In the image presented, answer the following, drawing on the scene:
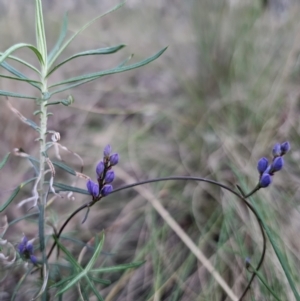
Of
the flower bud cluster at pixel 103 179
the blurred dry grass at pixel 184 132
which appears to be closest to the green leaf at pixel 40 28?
the flower bud cluster at pixel 103 179

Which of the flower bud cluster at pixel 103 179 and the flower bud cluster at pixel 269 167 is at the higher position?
the flower bud cluster at pixel 103 179

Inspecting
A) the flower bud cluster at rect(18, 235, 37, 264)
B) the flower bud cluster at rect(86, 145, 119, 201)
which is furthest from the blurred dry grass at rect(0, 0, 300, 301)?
the flower bud cluster at rect(86, 145, 119, 201)

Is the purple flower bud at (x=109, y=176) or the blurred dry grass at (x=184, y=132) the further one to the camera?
the blurred dry grass at (x=184, y=132)

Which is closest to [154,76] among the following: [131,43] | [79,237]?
[131,43]

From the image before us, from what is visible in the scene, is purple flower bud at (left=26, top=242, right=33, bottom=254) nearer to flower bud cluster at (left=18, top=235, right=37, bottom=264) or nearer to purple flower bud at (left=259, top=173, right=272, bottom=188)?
flower bud cluster at (left=18, top=235, right=37, bottom=264)

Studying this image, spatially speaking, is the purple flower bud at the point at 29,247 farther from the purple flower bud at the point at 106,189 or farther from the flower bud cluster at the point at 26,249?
the purple flower bud at the point at 106,189

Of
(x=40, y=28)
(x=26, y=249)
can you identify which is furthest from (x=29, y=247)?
(x=40, y=28)

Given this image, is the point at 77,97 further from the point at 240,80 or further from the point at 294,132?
the point at 294,132

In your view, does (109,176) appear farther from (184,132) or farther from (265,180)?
(184,132)
